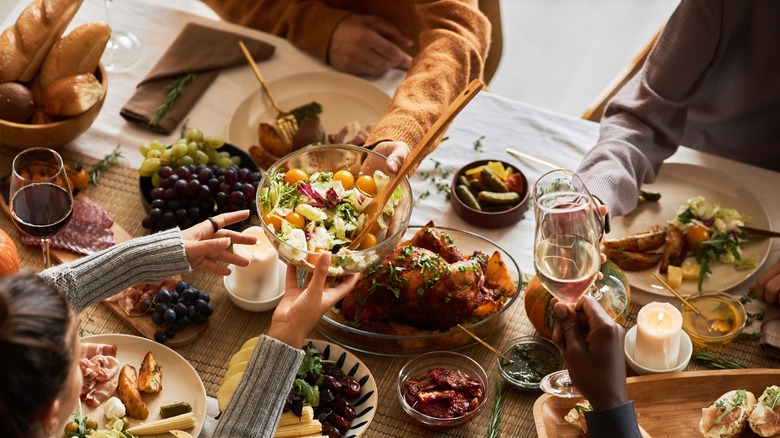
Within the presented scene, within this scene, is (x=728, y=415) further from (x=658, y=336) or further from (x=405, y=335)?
(x=405, y=335)

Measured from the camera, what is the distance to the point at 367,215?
184 centimetres

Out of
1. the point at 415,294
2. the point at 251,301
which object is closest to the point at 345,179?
the point at 415,294

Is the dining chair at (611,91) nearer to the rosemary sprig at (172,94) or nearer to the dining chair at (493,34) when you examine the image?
the dining chair at (493,34)

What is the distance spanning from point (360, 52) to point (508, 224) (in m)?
0.83

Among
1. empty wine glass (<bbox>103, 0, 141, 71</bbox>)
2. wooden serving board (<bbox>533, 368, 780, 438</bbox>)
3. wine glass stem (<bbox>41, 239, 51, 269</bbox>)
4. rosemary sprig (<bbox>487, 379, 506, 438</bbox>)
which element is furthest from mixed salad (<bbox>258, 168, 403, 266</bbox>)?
empty wine glass (<bbox>103, 0, 141, 71</bbox>)

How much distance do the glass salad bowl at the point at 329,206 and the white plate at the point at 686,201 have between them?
73 centimetres

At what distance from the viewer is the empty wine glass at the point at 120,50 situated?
2.80 meters

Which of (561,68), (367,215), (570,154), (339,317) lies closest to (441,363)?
(339,317)

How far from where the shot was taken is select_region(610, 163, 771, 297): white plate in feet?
7.10

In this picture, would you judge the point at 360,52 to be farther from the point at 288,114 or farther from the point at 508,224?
the point at 508,224

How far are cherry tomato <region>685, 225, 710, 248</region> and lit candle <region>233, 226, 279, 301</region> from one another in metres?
1.10

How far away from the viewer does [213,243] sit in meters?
1.95

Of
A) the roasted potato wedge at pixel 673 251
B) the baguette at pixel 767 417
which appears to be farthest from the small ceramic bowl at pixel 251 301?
the baguette at pixel 767 417

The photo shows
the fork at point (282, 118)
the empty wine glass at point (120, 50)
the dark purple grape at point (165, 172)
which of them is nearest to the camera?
the dark purple grape at point (165, 172)
